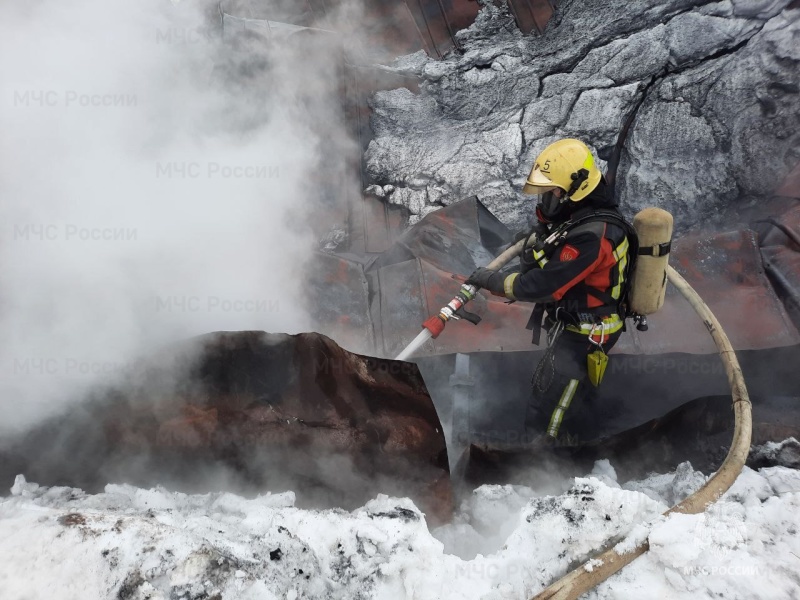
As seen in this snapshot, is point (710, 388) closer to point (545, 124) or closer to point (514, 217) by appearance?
point (514, 217)

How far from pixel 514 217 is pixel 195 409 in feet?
11.2

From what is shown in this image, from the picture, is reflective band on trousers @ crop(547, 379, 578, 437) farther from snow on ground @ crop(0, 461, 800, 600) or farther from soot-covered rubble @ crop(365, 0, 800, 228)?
soot-covered rubble @ crop(365, 0, 800, 228)

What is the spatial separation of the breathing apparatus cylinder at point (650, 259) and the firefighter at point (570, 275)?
6 cm

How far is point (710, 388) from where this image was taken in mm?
3240

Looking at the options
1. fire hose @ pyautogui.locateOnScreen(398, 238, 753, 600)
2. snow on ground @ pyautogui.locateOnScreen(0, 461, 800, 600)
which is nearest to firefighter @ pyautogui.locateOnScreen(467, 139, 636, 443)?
fire hose @ pyautogui.locateOnScreen(398, 238, 753, 600)

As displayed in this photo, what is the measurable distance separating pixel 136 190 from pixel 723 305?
409 cm


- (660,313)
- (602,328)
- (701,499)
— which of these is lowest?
(701,499)

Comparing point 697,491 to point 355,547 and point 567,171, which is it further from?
point 567,171

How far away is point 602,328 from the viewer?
267 centimetres

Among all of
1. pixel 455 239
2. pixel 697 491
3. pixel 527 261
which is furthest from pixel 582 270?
pixel 455 239

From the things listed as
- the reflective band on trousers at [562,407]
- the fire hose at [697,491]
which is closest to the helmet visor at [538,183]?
the fire hose at [697,491]

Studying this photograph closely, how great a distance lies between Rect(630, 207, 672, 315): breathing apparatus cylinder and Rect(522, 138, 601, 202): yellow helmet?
1.08 feet

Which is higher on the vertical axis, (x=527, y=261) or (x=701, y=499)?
(x=527, y=261)

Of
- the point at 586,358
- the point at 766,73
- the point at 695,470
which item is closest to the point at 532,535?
the point at 695,470
